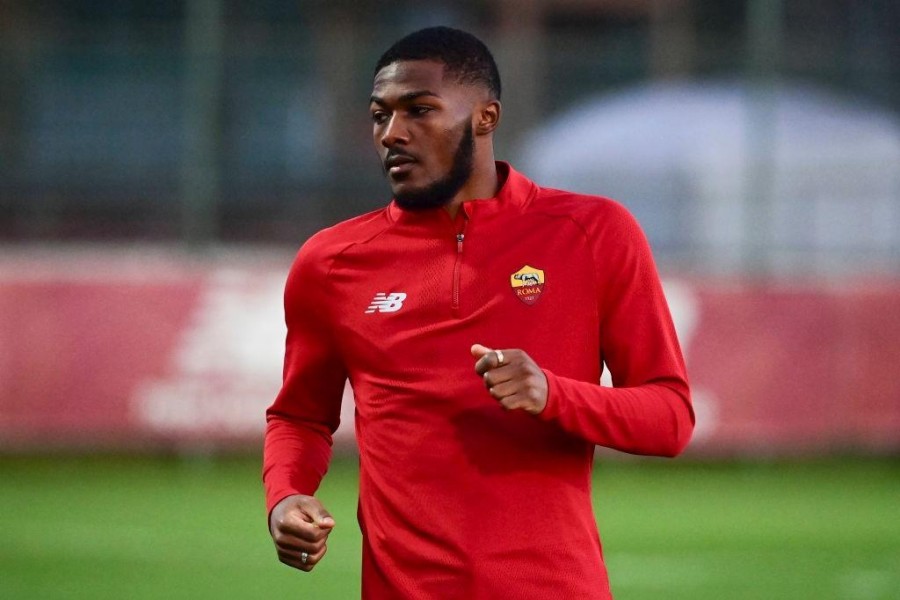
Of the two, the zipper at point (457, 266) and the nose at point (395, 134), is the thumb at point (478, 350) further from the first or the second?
the nose at point (395, 134)

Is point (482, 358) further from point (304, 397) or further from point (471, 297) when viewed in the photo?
point (304, 397)

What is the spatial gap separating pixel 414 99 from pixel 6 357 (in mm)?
9247

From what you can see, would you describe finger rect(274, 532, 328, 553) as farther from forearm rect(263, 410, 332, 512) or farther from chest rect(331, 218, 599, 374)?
chest rect(331, 218, 599, 374)

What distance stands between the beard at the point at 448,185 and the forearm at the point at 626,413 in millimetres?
524

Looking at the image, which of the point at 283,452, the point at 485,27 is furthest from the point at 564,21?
the point at 283,452

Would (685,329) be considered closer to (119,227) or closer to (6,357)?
(6,357)

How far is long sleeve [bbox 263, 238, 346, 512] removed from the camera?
11.8ft

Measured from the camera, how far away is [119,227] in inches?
661

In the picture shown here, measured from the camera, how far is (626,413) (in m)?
3.21

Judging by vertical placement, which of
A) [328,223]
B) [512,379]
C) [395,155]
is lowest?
[328,223]

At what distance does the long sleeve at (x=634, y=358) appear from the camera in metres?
3.21

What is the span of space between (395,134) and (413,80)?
127mm

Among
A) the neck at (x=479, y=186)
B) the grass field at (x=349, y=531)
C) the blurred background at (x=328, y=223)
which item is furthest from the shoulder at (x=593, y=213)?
the blurred background at (x=328, y=223)

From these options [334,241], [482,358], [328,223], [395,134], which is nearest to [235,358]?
[328,223]
